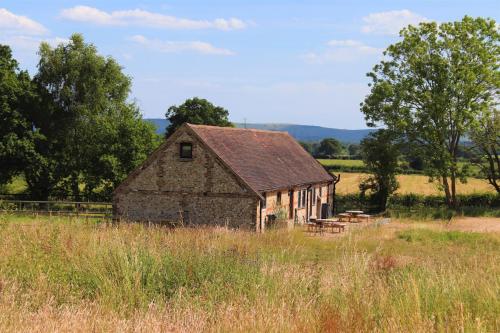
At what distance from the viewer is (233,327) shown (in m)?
Result: 5.45

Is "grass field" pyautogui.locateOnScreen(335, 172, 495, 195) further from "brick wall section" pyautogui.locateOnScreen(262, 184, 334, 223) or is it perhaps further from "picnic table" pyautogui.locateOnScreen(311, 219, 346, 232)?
"picnic table" pyautogui.locateOnScreen(311, 219, 346, 232)

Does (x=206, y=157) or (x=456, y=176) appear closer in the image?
(x=206, y=157)

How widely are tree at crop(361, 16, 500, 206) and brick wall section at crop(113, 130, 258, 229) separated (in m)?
17.9

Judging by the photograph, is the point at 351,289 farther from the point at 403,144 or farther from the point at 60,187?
the point at 60,187

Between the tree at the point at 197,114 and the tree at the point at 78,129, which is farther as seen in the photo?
the tree at the point at 197,114

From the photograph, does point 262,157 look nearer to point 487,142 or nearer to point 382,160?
point 382,160

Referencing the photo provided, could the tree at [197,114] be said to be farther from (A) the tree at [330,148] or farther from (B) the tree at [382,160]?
(A) the tree at [330,148]

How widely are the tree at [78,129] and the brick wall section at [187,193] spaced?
15.0 metres

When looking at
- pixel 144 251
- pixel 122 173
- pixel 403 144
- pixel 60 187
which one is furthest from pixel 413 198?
Answer: pixel 144 251

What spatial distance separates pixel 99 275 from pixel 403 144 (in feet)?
132

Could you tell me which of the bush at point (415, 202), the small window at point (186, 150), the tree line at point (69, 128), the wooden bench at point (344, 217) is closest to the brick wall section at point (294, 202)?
the wooden bench at point (344, 217)

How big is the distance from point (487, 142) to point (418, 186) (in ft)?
52.5

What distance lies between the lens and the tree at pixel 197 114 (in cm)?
7088

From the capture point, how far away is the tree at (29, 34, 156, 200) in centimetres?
4766
